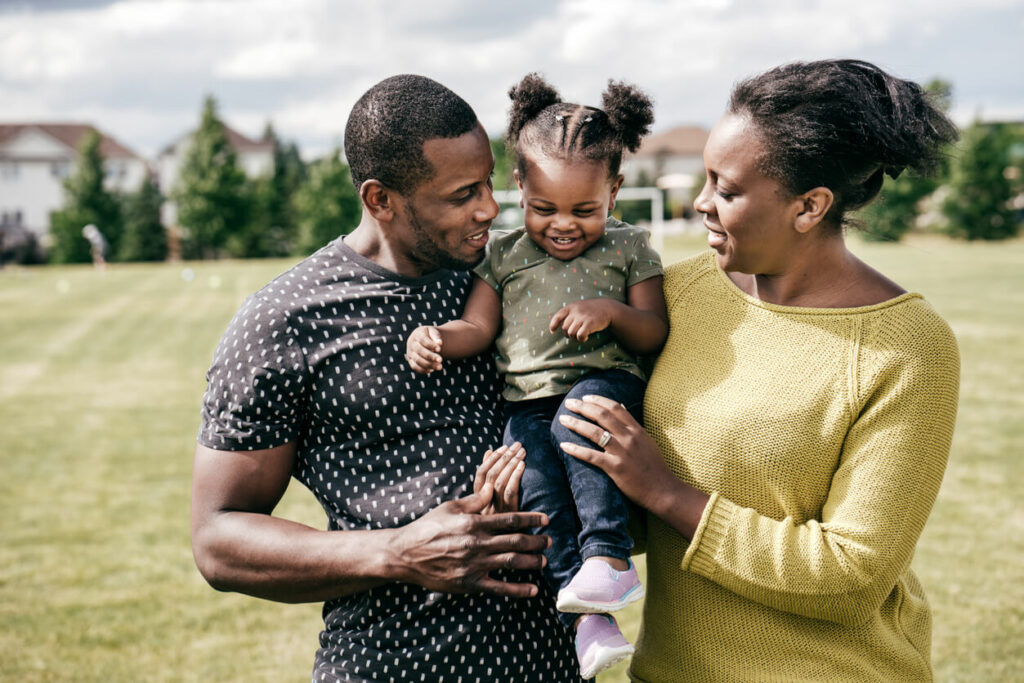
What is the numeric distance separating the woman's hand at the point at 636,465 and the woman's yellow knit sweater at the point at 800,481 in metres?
0.06

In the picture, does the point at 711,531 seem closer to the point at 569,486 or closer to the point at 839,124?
the point at 569,486

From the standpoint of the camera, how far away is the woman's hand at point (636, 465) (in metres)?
2.17

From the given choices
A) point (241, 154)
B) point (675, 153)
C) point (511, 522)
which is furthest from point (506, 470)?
point (675, 153)

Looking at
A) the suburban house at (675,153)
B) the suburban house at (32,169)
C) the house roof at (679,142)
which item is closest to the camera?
the suburban house at (32,169)

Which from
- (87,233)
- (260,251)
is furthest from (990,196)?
(87,233)

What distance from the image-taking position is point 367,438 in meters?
2.30

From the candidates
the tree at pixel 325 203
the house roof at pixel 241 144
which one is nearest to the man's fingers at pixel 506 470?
the tree at pixel 325 203

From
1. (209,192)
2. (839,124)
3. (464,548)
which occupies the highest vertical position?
(839,124)

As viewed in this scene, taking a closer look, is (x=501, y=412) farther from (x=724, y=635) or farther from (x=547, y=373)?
(x=724, y=635)

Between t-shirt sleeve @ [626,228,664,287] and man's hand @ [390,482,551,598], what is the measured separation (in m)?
0.75

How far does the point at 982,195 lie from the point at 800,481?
5192 cm

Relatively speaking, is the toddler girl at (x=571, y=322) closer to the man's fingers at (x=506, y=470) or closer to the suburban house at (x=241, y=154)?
the man's fingers at (x=506, y=470)

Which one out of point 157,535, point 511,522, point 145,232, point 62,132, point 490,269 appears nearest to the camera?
point 511,522

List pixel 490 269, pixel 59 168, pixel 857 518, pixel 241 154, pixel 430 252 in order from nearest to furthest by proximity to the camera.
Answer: pixel 857 518 → pixel 430 252 → pixel 490 269 → pixel 59 168 → pixel 241 154
